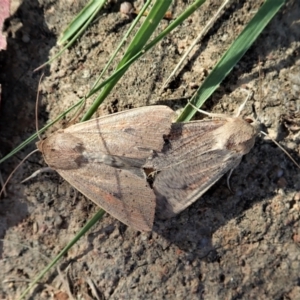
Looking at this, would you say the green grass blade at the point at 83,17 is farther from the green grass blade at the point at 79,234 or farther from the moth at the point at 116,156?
the green grass blade at the point at 79,234

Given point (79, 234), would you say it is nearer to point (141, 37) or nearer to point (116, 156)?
point (116, 156)

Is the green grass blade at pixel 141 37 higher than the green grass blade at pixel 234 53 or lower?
higher

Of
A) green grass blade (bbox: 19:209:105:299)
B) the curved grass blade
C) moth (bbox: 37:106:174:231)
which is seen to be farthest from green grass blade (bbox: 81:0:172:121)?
green grass blade (bbox: 19:209:105:299)

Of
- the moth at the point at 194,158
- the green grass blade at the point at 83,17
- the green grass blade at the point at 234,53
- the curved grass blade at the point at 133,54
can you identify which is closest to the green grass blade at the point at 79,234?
the moth at the point at 194,158

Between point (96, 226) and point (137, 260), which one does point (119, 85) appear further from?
point (137, 260)

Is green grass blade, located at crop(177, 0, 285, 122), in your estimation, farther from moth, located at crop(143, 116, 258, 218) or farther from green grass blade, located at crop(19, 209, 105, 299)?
green grass blade, located at crop(19, 209, 105, 299)
